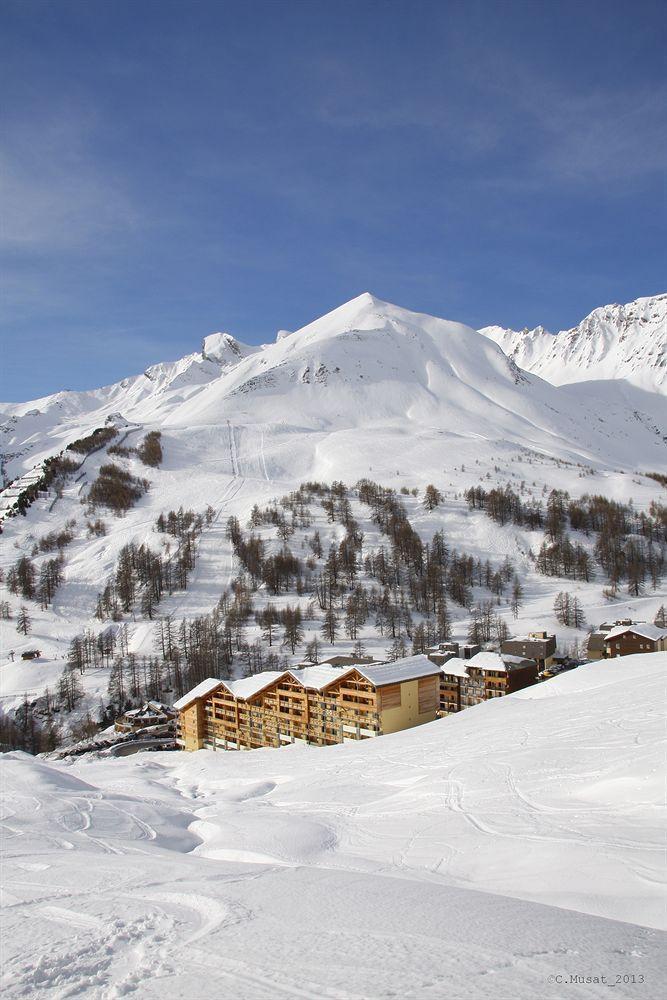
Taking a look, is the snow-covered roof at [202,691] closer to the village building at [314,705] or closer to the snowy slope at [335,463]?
the village building at [314,705]

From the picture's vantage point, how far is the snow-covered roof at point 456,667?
41181mm

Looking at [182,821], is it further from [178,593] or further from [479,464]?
[479,464]

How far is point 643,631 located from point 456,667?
1595 centimetres

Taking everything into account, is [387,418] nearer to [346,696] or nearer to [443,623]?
[443,623]

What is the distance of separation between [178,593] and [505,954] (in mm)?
66786

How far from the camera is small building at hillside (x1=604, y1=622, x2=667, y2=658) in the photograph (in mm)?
44812

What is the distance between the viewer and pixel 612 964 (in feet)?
16.3

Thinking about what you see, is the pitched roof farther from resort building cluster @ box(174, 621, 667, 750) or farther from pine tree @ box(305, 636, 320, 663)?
pine tree @ box(305, 636, 320, 663)

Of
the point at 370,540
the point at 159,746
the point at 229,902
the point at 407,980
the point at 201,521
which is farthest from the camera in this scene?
the point at 201,521

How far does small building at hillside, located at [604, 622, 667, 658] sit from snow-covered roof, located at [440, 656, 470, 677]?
13526 mm

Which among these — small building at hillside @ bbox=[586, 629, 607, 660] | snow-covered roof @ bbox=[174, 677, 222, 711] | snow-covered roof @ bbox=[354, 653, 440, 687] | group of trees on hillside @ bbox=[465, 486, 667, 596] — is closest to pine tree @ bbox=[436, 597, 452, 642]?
small building at hillside @ bbox=[586, 629, 607, 660]

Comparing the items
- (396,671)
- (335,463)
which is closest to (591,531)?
(335,463)

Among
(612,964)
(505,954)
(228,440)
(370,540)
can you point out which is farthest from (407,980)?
(228,440)

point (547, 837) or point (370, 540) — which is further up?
point (370, 540)
